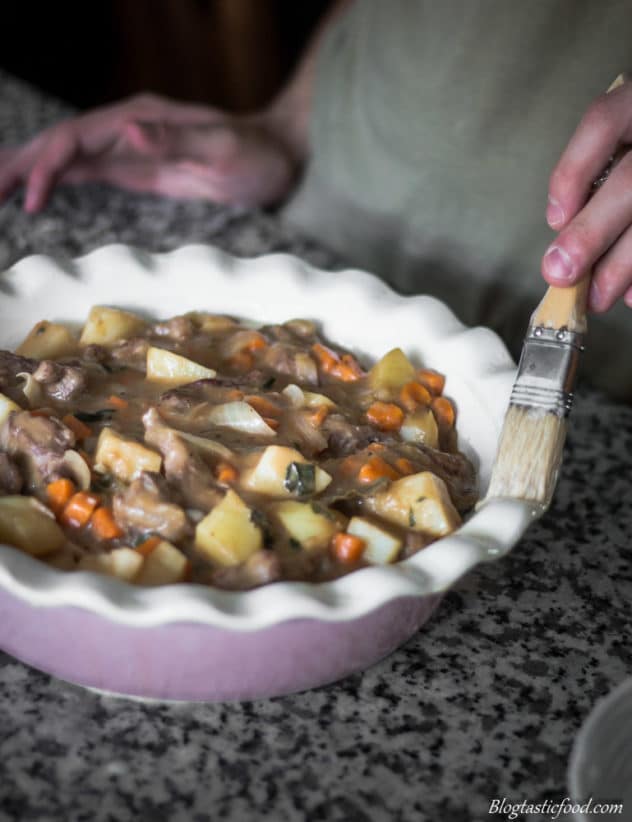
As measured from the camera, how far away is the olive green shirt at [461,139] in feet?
8.72

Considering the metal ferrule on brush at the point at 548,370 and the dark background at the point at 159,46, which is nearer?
the metal ferrule on brush at the point at 548,370

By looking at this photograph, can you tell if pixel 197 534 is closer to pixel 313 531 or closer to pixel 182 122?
pixel 313 531

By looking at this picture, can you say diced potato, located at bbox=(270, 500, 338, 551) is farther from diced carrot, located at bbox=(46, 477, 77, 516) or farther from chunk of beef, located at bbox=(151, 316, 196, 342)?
chunk of beef, located at bbox=(151, 316, 196, 342)

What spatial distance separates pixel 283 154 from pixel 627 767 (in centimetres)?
249

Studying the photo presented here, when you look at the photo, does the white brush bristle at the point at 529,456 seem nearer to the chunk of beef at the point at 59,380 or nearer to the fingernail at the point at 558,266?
the fingernail at the point at 558,266

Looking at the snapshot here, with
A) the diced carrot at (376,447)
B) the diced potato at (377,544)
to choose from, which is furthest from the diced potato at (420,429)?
the diced potato at (377,544)

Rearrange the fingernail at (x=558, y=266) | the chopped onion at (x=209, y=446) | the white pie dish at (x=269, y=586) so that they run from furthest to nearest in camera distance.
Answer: the fingernail at (x=558, y=266) → the chopped onion at (x=209, y=446) → the white pie dish at (x=269, y=586)

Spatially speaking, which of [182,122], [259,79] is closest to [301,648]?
[182,122]

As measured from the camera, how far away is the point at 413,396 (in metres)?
1.83

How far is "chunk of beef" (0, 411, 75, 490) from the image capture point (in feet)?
4.97

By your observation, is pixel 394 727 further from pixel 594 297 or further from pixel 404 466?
pixel 594 297

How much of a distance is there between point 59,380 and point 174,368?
202 mm

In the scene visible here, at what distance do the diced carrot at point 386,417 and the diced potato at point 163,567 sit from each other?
51 cm

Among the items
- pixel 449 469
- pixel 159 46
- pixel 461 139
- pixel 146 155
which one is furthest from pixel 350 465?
pixel 159 46
